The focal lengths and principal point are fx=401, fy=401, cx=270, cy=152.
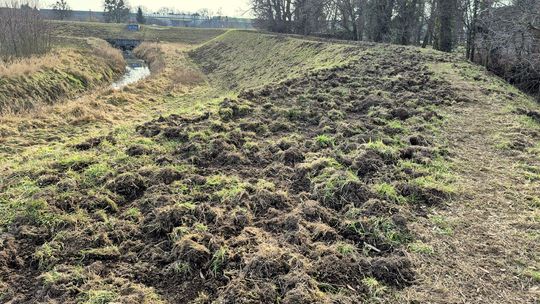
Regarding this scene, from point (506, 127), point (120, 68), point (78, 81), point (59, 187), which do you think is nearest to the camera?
point (59, 187)

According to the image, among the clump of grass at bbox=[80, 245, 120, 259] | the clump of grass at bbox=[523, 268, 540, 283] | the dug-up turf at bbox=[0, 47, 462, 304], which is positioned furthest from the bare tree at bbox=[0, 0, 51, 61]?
the clump of grass at bbox=[523, 268, 540, 283]

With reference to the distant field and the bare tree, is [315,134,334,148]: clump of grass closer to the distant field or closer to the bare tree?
the bare tree

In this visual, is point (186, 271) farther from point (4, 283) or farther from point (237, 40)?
point (237, 40)

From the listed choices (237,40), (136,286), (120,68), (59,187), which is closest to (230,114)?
(59,187)

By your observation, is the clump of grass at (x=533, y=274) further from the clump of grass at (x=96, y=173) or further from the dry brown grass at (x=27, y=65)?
the dry brown grass at (x=27, y=65)

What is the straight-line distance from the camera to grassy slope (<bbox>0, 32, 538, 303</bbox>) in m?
4.07

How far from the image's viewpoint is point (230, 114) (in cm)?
1008

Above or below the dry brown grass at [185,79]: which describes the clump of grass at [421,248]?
below

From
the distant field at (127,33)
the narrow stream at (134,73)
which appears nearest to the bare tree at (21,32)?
the narrow stream at (134,73)

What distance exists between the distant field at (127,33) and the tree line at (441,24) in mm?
13887

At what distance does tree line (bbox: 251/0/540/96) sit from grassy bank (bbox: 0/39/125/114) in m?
16.6

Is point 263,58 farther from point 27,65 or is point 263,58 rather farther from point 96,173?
Result: point 96,173

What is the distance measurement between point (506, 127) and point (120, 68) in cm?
2685

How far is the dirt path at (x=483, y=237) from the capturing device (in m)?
3.86
